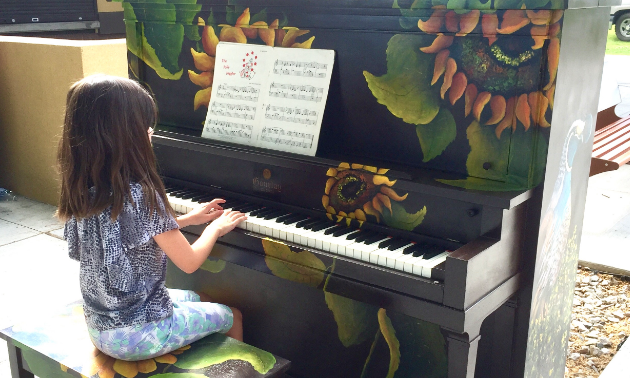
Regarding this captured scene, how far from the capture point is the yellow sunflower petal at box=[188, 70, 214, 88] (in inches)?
93.7

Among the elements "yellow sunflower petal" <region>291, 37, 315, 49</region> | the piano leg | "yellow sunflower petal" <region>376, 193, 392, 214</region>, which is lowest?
the piano leg

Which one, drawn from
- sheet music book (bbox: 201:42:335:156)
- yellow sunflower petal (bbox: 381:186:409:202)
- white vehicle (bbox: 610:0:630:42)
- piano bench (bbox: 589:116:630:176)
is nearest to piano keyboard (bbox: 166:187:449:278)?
yellow sunflower petal (bbox: 381:186:409:202)

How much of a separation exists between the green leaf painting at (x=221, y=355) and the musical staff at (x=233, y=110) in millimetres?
782

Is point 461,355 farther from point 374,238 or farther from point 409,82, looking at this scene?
point 409,82

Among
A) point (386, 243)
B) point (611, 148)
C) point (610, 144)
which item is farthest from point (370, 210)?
point (610, 144)

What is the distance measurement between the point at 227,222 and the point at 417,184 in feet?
2.01

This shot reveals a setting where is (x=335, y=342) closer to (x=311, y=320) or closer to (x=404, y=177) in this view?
(x=311, y=320)

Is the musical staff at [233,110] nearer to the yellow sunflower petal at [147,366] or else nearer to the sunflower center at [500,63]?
the sunflower center at [500,63]

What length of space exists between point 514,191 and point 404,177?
0.31 metres

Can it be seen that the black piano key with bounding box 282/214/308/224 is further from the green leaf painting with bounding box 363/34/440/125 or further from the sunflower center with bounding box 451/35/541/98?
the sunflower center with bounding box 451/35/541/98

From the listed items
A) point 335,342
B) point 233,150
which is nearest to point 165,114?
point 233,150

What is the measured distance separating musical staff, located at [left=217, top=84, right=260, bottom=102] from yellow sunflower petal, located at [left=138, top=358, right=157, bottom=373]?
3.07 feet

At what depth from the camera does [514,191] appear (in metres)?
1.69

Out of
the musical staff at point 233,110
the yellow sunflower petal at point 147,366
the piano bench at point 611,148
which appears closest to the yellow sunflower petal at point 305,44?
the musical staff at point 233,110
